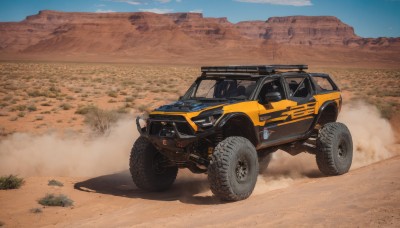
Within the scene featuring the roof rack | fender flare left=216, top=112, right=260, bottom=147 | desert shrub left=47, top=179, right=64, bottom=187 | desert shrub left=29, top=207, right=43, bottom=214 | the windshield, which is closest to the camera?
fender flare left=216, top=112, right=260, bottom=147

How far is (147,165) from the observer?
744cm

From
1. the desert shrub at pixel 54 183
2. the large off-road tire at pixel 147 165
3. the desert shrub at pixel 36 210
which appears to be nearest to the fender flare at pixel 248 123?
the large off-road tire at pixel 147 165

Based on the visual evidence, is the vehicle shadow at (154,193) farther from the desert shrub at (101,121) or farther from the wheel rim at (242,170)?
the desert shrub at (101,121)

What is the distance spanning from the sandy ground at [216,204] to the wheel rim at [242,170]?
1.21 ft

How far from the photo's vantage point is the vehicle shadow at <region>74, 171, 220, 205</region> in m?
7.21

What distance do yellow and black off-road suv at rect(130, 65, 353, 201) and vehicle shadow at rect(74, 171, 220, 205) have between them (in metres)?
0.24

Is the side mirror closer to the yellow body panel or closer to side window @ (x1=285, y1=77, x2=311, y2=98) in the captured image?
the yellow body panel

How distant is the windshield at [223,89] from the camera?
7375 millimetres

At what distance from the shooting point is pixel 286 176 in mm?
8602

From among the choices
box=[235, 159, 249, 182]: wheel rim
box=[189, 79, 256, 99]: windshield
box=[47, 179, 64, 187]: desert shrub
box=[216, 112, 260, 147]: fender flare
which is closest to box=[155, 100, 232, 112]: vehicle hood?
box=[216, 112, 260, 147]: fender flare

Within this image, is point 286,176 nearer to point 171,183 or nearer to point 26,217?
point 171,183

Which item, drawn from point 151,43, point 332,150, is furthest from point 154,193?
point 151,43

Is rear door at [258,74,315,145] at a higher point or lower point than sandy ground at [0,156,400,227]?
higher

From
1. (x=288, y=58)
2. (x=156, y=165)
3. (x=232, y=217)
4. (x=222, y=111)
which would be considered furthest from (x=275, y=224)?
(x=288, y=58)
